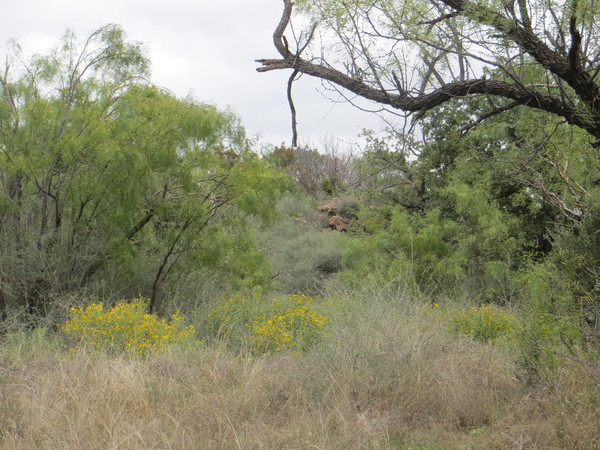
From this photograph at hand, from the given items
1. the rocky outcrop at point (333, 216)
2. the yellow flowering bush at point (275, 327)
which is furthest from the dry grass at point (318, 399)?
the rocky outcrop at point (333, 216)

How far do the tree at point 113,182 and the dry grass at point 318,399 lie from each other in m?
5.08

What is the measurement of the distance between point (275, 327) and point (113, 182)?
481 centimetres

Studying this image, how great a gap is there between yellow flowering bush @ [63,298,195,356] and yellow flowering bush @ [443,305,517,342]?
352cm

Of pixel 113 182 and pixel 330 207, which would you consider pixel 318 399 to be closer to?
pixel 113 182

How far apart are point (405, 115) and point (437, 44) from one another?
830 mm

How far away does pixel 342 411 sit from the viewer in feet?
21.8

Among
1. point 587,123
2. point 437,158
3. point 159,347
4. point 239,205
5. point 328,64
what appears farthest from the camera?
point 437,158

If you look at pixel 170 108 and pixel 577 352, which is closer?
pixel 577 352

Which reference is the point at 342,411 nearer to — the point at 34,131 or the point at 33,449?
A: the point at 33,449

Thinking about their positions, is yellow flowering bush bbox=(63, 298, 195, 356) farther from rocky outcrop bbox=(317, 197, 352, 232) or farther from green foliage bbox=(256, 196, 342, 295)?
rocky outcrop bbox=(317, 197, 352, 232)

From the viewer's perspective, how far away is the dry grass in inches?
235

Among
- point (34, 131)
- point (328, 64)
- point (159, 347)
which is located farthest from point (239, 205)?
point (328, 64)

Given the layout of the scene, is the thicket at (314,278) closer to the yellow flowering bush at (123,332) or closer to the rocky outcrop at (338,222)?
the yellow flowering bush at (123,332)

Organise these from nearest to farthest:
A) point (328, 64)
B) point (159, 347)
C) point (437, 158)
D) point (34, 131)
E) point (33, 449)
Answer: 1. point (33, 449)
2. point (328, 64)
3. point (159, 347)
4. point (34, 131)
5. point (437, 158)
